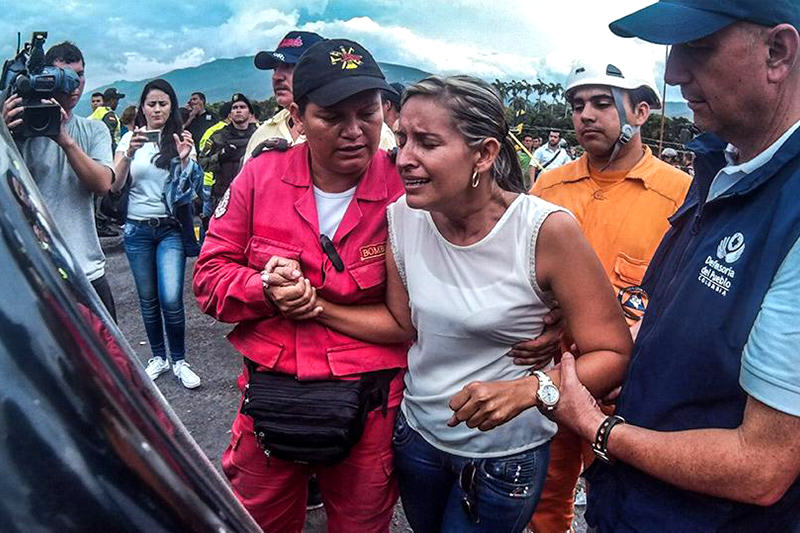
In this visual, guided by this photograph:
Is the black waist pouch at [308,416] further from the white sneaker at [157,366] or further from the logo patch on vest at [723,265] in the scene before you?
the white sneaker at [157,366]

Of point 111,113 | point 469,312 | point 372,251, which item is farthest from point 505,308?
point 111,113

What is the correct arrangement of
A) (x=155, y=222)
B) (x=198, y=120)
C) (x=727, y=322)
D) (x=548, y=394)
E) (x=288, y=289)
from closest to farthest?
(x=727, y=322), (x=548, y=394), (x=288, y=289), (x=155, y=222), (x=198, y=120)

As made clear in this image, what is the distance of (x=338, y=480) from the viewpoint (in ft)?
6.18

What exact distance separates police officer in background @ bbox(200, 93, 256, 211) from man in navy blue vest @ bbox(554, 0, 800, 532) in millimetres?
4310

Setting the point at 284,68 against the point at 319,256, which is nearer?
the point at 319,256

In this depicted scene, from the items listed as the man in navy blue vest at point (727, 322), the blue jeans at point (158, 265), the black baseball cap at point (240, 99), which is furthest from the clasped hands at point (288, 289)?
the black baseball cap at point (240, 99)

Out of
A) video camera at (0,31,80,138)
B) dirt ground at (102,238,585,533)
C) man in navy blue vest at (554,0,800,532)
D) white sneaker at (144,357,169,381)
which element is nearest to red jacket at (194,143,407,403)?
man in navy blue vest at (554,0,800,532)

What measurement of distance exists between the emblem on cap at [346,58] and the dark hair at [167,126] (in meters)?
2.56

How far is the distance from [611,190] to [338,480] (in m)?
1.53

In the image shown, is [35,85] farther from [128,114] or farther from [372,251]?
[128,114]

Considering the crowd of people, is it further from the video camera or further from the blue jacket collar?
the video camera

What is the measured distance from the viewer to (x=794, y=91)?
3.60ft

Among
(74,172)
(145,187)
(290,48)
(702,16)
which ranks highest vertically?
(702,16)

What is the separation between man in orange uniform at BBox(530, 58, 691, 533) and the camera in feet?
7.52
